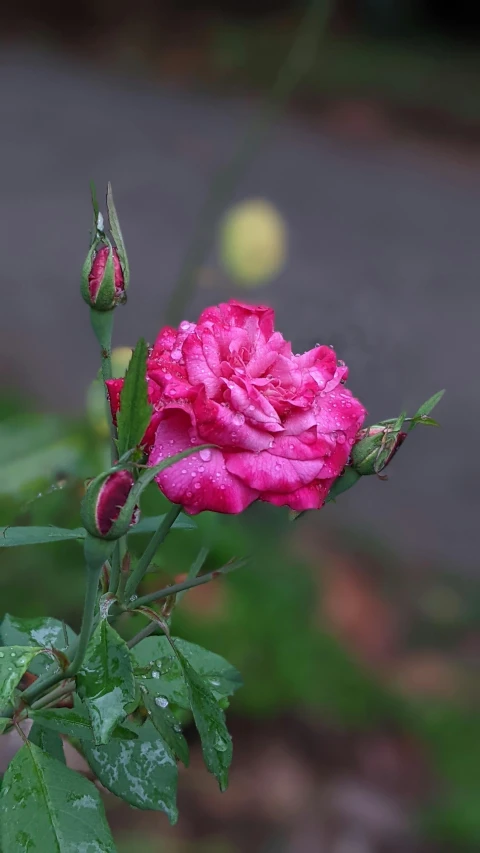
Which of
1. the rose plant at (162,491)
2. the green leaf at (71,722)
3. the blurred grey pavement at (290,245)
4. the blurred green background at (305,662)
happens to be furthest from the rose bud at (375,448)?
the blurred grey pavement at (290,245)

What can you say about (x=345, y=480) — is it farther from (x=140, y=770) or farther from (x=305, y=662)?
(x=305, y=662)

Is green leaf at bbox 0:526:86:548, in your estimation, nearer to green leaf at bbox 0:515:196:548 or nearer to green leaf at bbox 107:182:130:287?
green leaf at bbox 0:515:196:548

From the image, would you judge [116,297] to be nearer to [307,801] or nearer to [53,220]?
[307,801]

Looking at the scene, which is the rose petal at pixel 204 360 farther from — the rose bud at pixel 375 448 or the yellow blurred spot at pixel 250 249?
the yellow blurred spot at pixel 250 249

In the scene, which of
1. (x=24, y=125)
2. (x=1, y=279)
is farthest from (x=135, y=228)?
(x=24, y=125)

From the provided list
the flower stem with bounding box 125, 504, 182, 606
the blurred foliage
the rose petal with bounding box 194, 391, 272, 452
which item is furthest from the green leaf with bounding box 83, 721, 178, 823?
the blurred foliage

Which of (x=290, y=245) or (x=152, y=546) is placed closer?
(x=152, y=546)

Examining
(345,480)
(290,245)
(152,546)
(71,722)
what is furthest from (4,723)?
(290,245)
